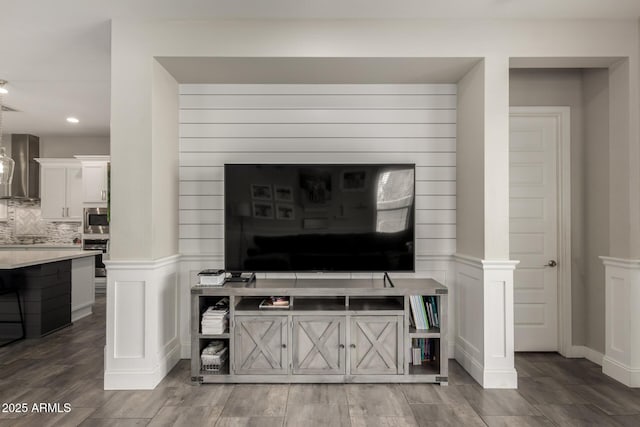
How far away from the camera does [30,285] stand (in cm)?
408

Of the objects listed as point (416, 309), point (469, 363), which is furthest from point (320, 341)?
point (469, 363)

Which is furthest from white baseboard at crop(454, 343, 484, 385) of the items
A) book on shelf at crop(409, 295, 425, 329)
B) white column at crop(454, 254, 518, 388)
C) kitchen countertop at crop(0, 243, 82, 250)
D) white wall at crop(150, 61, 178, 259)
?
kitchen countertop at crop(0, 243, 82, 250)

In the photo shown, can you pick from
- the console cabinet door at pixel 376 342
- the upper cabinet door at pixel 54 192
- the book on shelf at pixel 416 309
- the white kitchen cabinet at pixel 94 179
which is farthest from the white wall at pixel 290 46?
the upper cabinet door at pixel 54 192

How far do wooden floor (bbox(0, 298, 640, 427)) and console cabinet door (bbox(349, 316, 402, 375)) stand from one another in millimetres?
161

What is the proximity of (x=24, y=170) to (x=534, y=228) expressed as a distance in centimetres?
772

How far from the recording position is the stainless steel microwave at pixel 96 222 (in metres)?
6.36

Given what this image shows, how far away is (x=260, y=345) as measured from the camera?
2869mm

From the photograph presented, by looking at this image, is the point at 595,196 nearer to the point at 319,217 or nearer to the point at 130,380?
the point at 319,217

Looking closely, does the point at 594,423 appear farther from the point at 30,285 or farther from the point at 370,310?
the point at 30,285

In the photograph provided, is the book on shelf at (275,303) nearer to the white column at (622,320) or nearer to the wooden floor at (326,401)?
the wooden floor at (326,401)

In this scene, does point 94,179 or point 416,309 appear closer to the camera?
point 416,309

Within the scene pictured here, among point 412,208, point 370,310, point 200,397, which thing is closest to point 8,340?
point 200,397

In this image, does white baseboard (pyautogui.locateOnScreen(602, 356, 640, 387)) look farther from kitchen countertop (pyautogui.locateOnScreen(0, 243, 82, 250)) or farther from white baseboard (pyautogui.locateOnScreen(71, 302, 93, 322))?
kitchen countertop (pyautogui.locateOnScreen(0, 243, 82, 250))

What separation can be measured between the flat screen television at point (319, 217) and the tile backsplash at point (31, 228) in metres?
5.08
